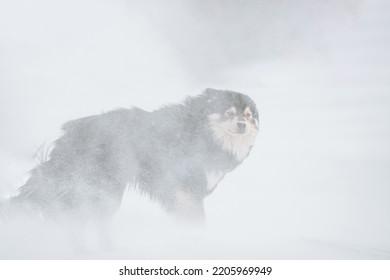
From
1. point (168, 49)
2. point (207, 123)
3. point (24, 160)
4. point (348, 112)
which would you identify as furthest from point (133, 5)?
point (348, 112)

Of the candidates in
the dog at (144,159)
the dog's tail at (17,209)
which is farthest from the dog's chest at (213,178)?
the dog's tail at (17,209)

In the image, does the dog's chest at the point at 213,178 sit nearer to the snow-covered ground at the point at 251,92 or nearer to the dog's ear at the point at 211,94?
the snow-covered ground at the point at 251,92

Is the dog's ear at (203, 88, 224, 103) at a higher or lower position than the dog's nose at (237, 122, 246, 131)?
higher

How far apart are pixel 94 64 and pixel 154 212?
0.62m

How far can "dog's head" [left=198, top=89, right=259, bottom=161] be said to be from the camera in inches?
80.6

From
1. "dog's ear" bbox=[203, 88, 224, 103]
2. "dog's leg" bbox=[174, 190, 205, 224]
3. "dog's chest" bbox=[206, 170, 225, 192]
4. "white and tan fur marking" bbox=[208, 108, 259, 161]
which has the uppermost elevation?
Result: "dog's ear" bbox=[203, 88, 224, 103]

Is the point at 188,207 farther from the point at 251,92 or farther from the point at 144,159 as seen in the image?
the point at 251,92

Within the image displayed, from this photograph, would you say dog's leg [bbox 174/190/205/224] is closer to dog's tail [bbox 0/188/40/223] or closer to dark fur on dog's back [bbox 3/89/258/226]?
dark fur on dog's back [bbox 3/89/258/226]

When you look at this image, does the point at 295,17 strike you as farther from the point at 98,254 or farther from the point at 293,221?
the point at 98,254

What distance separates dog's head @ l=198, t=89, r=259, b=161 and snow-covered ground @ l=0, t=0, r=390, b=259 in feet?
0.15

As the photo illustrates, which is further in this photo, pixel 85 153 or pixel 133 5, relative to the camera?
pixel 133 5

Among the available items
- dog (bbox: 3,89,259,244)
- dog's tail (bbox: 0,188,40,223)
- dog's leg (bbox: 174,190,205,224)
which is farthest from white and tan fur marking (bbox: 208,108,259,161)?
dog's tail (bbox: 0,188,40,223)

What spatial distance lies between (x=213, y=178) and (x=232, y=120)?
23 cm

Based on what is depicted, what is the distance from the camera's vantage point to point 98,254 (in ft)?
6.69
